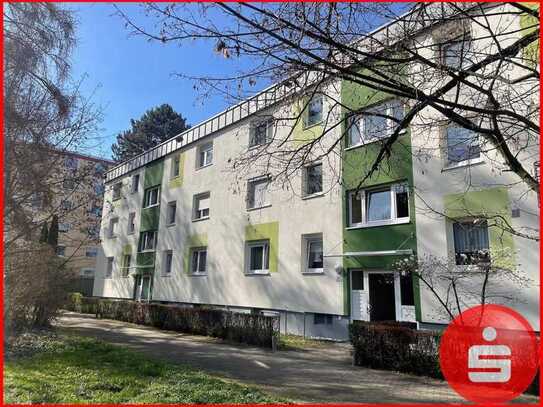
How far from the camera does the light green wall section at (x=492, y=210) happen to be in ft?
33.4

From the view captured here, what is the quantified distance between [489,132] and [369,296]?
29.6 feet

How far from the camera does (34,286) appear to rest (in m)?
8.80

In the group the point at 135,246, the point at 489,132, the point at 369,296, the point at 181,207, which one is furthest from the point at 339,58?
the point at 135,246

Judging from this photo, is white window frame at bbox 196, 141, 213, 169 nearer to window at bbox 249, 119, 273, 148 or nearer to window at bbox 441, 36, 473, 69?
window at bbox 249, 119, 273, 148

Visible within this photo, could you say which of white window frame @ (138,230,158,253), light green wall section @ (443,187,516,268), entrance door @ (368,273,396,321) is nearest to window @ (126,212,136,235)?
white window frame @ (138,230,158,253)

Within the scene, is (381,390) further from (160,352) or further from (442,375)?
(160,352)

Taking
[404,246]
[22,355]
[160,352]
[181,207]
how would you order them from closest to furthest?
[22,355]
[160,352]
[404,246]
[181,207]

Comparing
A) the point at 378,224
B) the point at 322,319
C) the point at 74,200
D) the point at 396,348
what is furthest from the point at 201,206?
the point at 396,348

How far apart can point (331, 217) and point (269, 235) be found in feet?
10.9

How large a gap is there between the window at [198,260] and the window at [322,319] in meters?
7.75

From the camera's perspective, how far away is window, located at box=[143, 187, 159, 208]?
26.5 m

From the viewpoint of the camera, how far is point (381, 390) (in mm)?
6711

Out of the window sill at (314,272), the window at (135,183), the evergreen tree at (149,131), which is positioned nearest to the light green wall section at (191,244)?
the window sill at (314,272)

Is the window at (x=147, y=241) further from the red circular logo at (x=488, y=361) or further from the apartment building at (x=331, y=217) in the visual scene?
the red circular logo at (x=488, y=361)
